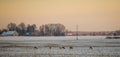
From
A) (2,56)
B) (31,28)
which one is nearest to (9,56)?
(2,56)

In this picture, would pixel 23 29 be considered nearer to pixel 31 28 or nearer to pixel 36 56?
pixel 31 28

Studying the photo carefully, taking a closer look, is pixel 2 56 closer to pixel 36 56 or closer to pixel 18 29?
pixel 36 56

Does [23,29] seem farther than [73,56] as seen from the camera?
Yes

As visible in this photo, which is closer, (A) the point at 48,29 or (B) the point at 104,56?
(B) the point at 104,56

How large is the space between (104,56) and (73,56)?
122cm

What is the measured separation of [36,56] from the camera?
1716 cm

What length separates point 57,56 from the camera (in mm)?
17297

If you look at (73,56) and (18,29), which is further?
(18,29)

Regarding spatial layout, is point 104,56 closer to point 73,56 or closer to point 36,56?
point 73,56

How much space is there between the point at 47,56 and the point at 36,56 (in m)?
0.44

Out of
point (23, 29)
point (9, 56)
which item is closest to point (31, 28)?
point (23, 29)

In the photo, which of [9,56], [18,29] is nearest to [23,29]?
[18,29]

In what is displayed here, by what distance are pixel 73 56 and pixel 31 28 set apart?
1350 cm

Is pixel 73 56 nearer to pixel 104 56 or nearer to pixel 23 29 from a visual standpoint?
pixel 104 56
